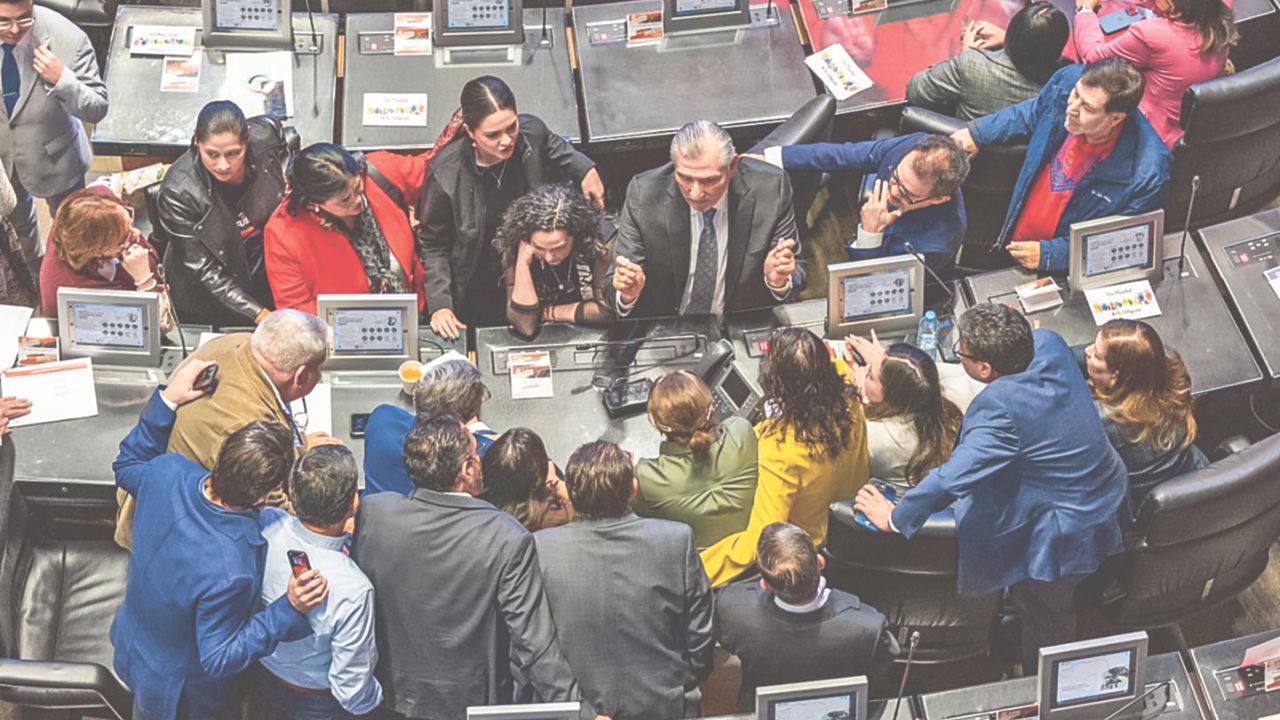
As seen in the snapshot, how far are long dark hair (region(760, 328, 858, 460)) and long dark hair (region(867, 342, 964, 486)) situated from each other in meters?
0.19

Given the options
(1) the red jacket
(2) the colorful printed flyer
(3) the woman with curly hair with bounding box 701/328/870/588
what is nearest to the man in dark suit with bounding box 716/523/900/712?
(3) the woman with curly hair with bounding box 701/328/870/588

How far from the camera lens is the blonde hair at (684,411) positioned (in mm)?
3717

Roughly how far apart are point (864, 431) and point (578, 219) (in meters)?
1.13

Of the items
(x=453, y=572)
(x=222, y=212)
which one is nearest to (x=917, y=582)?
(x=453, y=572)

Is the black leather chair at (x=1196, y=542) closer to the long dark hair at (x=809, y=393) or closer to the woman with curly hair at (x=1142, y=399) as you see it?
the woman with curly hair at (x=1142, y=399)

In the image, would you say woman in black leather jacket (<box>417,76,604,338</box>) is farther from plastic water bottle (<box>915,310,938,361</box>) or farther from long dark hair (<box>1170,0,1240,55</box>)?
long dark hair (<box>1170,0,1240,55</box>)

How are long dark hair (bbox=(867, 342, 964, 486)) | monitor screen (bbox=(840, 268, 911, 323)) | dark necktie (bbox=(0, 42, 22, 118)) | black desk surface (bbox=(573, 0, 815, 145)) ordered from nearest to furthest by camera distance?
1. long dark hair (bbox=(867, 342, 964, 486))
2. monitor screen (bbox=(840, 268, 911, 323))
3. dark necktie (bbox=(0, 42, 22, 118))
4. black desk surface (bbox=(573, 0, 815, 145))

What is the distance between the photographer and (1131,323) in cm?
402

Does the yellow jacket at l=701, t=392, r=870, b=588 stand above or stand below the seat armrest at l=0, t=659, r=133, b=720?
Answer: above

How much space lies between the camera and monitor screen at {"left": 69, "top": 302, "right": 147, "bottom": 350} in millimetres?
4234

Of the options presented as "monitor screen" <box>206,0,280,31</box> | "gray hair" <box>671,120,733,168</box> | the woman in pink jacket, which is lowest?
"gray hair" <box>671,120,733,168</box>

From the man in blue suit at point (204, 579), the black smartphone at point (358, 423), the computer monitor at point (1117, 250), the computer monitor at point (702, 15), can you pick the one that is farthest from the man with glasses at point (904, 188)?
the man in blue suit at point (204, 579)

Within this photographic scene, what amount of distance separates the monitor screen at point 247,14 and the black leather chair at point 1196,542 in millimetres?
3644

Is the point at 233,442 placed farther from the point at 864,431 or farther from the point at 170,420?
the point at 864,431
